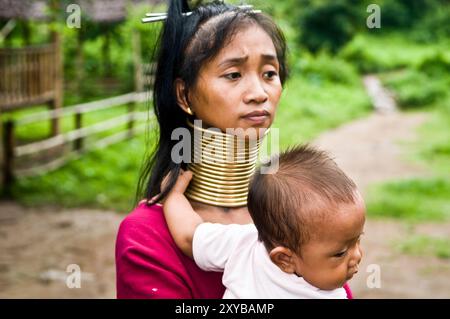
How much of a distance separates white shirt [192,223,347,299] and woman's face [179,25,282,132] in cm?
29

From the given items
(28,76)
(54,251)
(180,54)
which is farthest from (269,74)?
(28,76)

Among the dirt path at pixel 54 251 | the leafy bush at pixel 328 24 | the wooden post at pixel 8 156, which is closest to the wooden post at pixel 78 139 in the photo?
the wooden post at pixel 8 156

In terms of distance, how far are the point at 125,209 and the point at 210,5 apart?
21.1ft

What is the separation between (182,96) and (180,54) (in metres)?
0.12

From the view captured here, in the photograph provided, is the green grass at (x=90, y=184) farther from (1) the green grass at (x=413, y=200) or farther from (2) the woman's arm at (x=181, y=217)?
(2) the woman's arm at (x=181, y=217)

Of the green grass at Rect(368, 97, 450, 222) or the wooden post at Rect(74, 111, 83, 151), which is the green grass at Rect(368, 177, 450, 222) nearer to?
the green grass at Rect(368, 97, 450, 222)

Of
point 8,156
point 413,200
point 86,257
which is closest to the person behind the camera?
point 86,257

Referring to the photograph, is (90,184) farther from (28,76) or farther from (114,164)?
(28,76)

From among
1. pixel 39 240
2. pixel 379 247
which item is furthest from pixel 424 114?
pixel 39 240

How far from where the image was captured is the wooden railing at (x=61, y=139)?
852 cm

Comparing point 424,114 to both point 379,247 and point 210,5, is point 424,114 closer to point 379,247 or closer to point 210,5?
point 379,247

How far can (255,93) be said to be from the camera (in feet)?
5.86

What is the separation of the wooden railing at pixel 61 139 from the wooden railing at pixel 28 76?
251 millimetres

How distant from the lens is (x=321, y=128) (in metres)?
14.4
